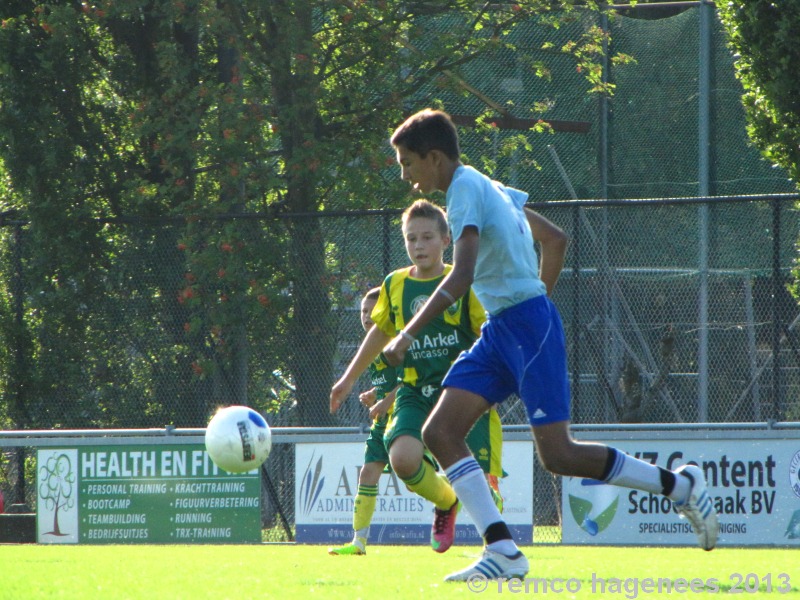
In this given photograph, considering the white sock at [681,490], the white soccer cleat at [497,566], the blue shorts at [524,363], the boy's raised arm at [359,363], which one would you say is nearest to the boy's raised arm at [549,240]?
the blue shorts at [524,363]

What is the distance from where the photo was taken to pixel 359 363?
6.59 m

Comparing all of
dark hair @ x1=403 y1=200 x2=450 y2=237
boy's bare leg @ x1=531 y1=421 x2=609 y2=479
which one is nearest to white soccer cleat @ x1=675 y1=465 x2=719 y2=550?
boy's bare leg @ x1=531 y1=421 x2=609 y2=479

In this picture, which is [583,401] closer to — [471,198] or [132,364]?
[132,364]

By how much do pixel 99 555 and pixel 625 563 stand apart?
3599 millimetres

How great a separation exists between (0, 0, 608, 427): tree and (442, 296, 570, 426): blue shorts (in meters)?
8.01

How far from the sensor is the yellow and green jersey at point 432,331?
Result: 21.5 feet

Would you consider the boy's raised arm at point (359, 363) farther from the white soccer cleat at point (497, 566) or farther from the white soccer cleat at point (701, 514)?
the white soccer cleat at point (701, 514)

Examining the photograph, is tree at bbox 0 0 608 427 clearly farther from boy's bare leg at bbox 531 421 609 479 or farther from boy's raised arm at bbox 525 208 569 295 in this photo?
boy's bare leg at bbox 531 421 609 479

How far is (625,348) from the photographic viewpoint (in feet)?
48.5

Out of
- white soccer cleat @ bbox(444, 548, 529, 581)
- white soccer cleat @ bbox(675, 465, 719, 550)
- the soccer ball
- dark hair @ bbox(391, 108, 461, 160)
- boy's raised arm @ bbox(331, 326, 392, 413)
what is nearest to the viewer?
white soccer cleat @ bbox(444, 548, 529, 581)

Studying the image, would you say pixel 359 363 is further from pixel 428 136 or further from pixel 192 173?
pixel 192 173

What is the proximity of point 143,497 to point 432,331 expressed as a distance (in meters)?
5.81

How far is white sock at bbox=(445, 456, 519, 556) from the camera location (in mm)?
4691

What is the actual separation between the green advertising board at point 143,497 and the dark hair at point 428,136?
22.4ft
